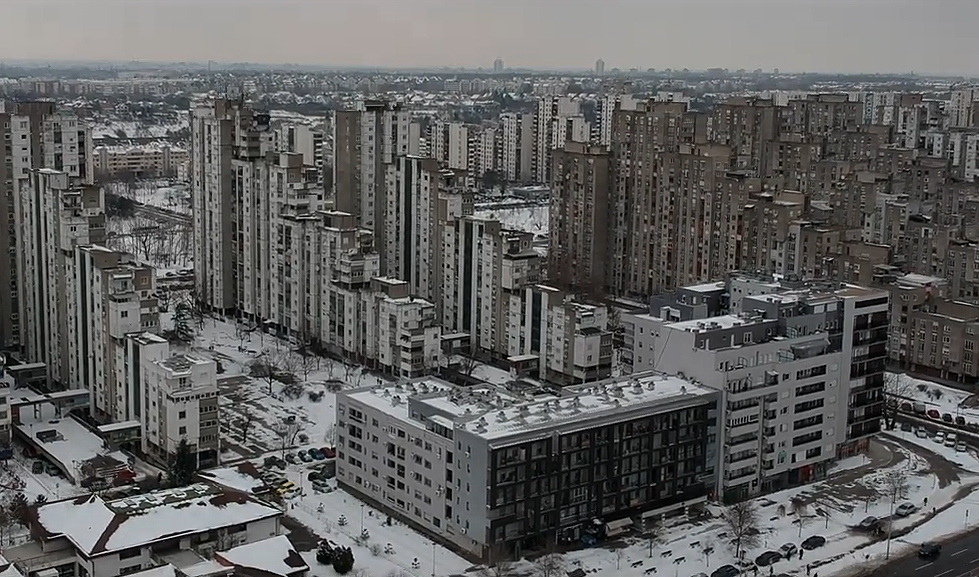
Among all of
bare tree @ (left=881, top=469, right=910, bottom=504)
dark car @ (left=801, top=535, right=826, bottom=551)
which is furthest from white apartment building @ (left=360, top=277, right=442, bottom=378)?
dark car @ (left=801, top=535, right=826, bottom=551)

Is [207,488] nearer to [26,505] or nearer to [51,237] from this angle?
[26,505]

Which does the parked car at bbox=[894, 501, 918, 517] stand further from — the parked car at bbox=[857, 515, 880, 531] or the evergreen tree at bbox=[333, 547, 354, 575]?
the evergreen tree at bbox=[333, 547, 354, 575]

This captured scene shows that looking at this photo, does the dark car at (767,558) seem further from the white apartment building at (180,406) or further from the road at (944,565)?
the white apartment building at (180,406)

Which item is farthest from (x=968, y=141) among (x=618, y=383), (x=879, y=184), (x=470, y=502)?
(x=470, y=502)

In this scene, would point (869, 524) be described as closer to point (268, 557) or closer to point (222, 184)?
point (268, 557)

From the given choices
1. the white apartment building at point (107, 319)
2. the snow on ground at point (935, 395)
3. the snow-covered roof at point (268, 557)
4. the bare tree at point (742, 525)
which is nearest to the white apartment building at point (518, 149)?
the snow on ground at point (935, 395)
